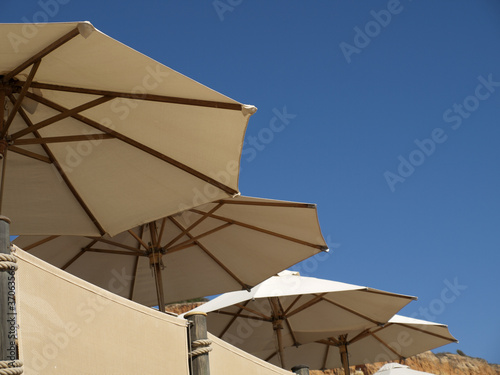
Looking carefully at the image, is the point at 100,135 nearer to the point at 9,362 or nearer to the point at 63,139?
the point at 63,139

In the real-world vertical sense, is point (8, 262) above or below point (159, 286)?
below

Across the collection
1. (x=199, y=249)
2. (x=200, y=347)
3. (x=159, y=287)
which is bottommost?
(x=200, y=347)

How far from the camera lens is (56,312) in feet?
10.6

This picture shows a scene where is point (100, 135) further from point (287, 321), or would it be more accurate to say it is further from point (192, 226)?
point (287, 321)

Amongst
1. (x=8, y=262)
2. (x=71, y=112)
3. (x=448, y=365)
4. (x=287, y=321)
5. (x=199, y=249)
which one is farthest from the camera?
(x=448, y=365)

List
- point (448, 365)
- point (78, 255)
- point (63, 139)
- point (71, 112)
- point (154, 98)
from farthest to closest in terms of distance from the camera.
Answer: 1. point (448, 365)
2. point (78, 255)
3. point (63, 139)
4. point (71, 112)
5. point (154, 98)

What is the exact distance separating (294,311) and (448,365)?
25.1 metres

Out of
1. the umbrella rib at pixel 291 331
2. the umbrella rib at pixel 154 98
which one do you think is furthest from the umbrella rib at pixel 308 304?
the umbrella rib at pixel 154 98

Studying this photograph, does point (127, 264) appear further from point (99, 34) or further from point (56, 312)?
point (56, 312)

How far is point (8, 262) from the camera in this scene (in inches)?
116

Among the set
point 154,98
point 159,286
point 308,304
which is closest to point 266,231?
point 159,286

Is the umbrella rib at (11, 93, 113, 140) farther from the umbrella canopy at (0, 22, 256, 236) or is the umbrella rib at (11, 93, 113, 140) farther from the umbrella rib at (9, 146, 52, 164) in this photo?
the umbrella rib at (9, 146, 52, 164)

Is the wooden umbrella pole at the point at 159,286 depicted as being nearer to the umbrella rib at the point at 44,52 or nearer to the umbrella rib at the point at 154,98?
the umbrella rib at the point at 154,98

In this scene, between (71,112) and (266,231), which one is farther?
(266,231)
